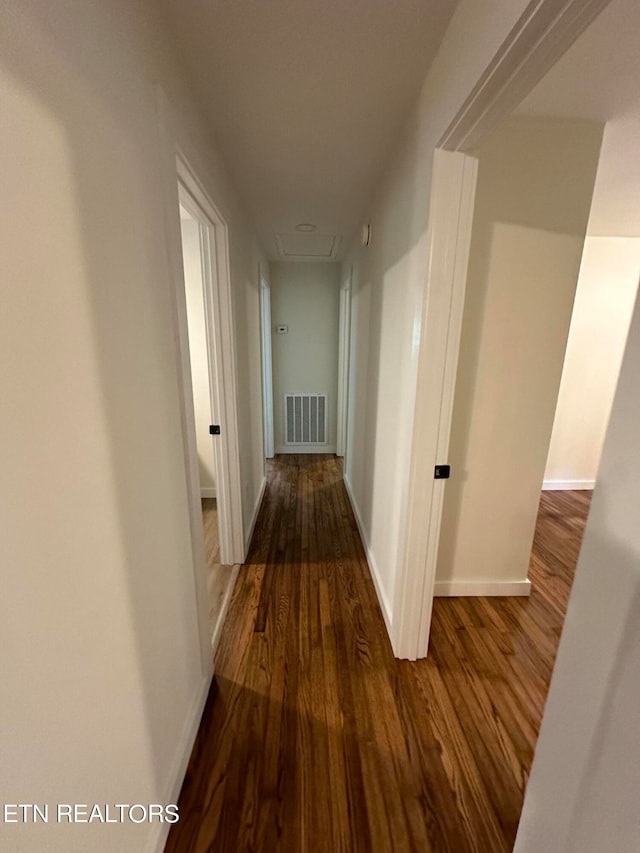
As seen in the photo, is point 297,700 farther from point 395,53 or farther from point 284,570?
point 395,53

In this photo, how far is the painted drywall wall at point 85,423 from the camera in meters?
0.51

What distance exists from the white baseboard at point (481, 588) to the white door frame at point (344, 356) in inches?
79.1

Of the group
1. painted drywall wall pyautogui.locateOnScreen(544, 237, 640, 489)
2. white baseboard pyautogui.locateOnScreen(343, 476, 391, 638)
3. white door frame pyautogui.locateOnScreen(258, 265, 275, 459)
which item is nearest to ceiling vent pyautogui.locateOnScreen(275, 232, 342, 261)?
white door frame pyautogui.locateOnScreen(258, 265, 275, 459)

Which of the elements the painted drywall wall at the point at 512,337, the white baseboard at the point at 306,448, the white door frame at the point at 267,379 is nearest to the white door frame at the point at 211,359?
the painted drywall wall at the point at 512,337

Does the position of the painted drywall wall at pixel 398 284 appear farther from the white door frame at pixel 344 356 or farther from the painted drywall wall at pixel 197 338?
the painted drywall wall at pixel 197 338

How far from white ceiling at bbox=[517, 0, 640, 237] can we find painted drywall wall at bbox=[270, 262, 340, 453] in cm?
263

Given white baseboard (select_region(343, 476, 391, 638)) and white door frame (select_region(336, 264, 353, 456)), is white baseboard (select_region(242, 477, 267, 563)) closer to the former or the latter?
white baseboard (select_region(343, 476, 391, 638))

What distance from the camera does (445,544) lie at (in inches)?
77.4

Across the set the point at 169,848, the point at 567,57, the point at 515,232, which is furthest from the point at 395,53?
the point at 169,848

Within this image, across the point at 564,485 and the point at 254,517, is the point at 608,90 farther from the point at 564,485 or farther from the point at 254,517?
the point at 564,485

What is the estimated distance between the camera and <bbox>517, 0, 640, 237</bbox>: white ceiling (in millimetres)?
996

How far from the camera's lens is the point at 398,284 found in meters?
1.63

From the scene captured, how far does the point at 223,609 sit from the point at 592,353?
12.0 ft

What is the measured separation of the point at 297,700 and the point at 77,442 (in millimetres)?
1378
